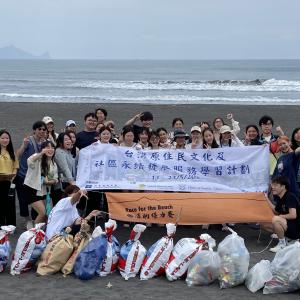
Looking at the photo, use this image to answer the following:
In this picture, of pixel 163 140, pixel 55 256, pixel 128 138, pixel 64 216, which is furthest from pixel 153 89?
pixel 55 256

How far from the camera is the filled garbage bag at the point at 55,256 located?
6.18 meters

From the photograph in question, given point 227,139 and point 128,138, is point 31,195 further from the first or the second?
point 227,139

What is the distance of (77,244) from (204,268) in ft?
4.90

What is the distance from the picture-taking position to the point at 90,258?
19.9 ft

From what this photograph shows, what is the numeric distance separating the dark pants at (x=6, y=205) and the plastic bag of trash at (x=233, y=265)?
3.30 m

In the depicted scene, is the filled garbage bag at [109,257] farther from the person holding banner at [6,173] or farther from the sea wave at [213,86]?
the sea wave at [213,86]

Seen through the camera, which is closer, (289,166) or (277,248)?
(277,248)

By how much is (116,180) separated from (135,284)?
2162 mm

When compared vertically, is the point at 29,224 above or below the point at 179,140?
below

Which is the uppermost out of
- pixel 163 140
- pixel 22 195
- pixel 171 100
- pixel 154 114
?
pixel 171 100

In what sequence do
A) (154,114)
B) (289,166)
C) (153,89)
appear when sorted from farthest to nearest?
(153,89) < (154,114) < (289,166)

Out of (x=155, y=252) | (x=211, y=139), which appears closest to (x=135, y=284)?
(x=155, y=252)

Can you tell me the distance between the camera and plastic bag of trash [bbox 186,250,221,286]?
586 centimetres

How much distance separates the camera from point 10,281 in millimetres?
5996
